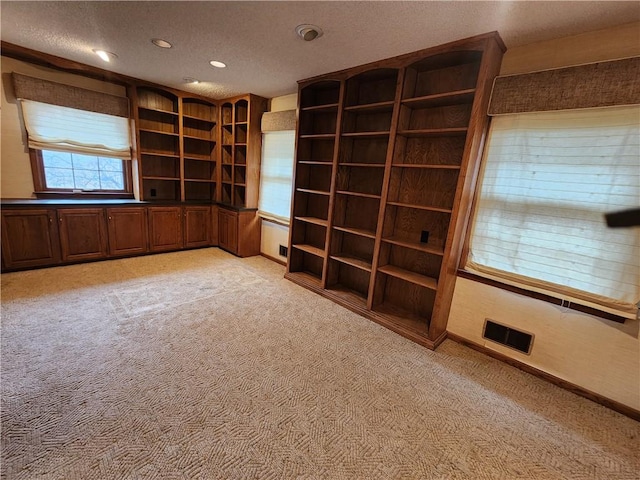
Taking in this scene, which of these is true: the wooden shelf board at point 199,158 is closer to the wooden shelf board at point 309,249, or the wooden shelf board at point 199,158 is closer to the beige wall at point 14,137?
the beige wall at point 14,137

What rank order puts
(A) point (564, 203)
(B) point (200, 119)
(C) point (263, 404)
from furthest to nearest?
(B) point (200, 119) < (A) point (564, 203) < (C) point (263, 404)

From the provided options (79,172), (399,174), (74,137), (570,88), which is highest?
(570,88)

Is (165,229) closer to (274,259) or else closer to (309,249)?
(274,259)

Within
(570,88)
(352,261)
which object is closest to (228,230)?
(352,261)

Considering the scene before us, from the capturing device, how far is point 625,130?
168cm

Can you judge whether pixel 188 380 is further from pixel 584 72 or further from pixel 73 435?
pixel 584 72

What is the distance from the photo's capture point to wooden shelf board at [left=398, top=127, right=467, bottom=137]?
217 centimetres

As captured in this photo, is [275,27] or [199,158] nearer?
[275,27]

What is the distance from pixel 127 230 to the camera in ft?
12.7

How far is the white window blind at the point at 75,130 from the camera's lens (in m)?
3.23

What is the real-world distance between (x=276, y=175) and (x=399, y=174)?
201 cm

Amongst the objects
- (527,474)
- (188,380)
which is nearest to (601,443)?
(527,474)

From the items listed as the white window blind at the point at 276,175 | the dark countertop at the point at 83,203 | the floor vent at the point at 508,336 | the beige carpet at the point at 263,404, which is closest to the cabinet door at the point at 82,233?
Answer: the dark countertop at the point at 83,203

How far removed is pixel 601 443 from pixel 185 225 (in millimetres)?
4878
